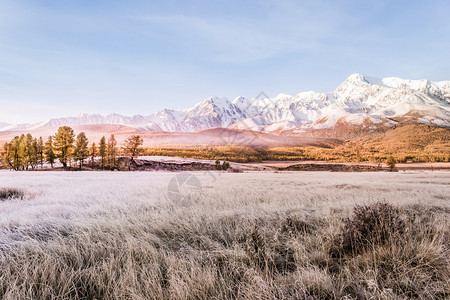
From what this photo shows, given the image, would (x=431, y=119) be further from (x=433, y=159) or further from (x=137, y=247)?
(x=137, y=247)

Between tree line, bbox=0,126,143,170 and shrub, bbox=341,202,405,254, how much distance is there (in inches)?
1864

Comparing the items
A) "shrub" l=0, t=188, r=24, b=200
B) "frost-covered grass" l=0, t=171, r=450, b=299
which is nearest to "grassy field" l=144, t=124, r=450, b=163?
"shrub" l=0, t=188, r=24, b=200

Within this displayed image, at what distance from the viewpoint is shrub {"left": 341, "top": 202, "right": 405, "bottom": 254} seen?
3189mm

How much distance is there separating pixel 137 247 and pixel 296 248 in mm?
2355

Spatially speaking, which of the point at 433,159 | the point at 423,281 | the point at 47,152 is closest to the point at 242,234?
the point at 423,281

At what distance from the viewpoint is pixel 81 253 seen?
310cm

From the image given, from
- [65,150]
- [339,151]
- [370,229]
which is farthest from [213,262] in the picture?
[339,151]

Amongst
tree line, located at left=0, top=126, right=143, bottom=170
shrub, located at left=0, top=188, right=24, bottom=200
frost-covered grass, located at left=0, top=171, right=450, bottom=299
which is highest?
tree line, located at left=0, top=126, right=143, bottom=170

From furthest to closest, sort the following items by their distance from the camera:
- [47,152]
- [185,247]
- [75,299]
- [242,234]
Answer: [47,152], [242,234], [185,247], [75,299]

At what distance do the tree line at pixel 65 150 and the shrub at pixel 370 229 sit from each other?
155 feet

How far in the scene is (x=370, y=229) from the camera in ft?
11.8

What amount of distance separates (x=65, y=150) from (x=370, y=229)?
4842cm

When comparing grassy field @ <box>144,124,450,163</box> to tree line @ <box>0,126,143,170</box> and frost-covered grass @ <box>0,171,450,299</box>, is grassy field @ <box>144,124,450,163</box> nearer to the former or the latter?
tree line @ <box>0,126,143,170</box>

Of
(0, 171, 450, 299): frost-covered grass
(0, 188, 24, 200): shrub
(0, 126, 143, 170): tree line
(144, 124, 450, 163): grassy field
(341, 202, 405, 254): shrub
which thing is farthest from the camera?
(144, 124, 450, 163): grassy field
